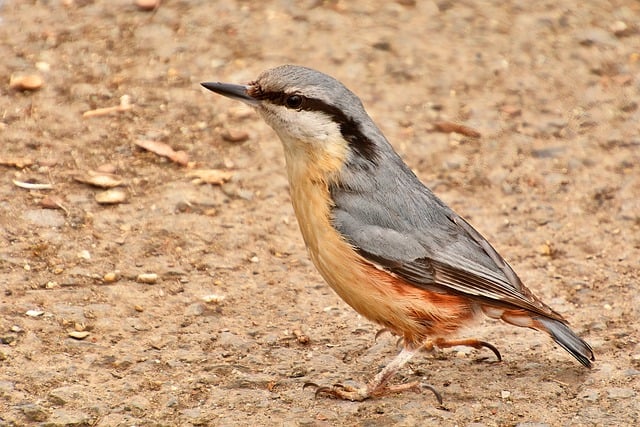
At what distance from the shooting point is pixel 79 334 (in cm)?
566

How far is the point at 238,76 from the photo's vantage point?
846cm

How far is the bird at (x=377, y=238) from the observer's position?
5.36 meters

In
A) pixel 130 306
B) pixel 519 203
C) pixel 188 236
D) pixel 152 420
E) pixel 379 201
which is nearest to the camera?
pixel 152 420

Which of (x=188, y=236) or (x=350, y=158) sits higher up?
(x=350, y=158)

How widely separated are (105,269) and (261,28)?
3.55 meters

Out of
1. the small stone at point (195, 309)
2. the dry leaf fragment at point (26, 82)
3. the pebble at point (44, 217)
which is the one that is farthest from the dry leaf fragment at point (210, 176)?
the dry leaf fragment at point (26, 82)

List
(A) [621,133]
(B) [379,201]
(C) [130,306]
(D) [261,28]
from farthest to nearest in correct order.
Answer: (D) [261,28] < (A) [621,133] < (C) [130,306] < (B) [379,201]

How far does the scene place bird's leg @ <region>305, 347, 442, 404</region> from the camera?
17.7 ft

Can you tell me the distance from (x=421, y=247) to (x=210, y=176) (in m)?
2.42

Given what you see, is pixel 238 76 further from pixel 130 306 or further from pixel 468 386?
pixel 468 386

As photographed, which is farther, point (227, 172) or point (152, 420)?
point (227, 172)

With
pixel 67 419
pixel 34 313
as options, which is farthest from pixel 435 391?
pixel 34 313

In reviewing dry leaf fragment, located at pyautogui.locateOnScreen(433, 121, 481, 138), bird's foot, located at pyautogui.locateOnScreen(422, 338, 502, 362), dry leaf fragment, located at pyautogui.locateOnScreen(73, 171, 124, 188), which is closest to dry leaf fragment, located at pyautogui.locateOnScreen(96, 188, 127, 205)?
dry leaf fragment, located at pyautogui.locateOnScreen(73, 171, 124, 188)

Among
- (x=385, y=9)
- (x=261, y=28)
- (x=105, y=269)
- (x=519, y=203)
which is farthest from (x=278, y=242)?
(x=385, y=9)
